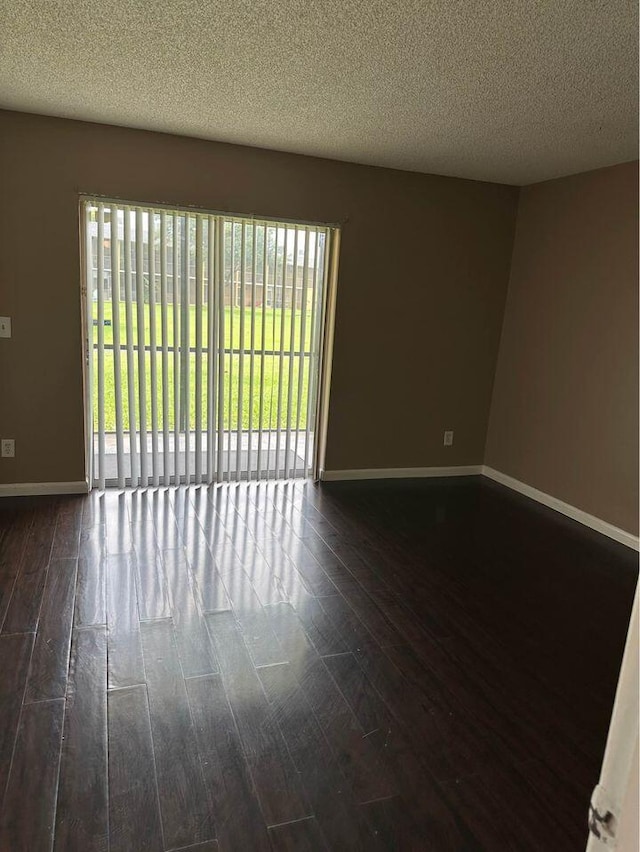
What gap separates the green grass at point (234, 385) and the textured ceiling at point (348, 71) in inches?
50.2

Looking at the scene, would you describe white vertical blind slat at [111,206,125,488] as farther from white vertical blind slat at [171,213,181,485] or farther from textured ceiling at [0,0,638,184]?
textured ceiling at [0,0,638,184]

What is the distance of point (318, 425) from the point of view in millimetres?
4539

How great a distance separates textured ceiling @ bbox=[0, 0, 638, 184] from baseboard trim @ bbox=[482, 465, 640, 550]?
2.34m

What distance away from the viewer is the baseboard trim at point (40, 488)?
382 cm

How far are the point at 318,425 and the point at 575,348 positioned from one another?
1986mm

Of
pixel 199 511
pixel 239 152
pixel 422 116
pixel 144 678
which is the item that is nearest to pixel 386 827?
pixel 144 678

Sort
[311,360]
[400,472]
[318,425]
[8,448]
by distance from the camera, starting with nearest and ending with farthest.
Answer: [8,448]
[311,360]
[318,425]
[400,472]

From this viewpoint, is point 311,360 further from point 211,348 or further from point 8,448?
point 8,448

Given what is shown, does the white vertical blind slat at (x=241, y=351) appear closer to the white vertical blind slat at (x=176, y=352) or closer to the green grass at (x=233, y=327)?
the green grass at (x=233, y=327)

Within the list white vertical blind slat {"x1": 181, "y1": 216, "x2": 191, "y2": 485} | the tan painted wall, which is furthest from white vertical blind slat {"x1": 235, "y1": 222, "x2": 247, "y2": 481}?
white vertical blind slat {"x1": 181, "y1": 216, "x2": 191, "y2": 485}

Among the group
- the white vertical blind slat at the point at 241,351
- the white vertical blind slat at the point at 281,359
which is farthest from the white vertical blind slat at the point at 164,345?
the white vertical blind slat at the point at 281,359

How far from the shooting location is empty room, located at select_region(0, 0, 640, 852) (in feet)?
5.70

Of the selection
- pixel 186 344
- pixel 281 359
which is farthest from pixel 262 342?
pixel 186 344

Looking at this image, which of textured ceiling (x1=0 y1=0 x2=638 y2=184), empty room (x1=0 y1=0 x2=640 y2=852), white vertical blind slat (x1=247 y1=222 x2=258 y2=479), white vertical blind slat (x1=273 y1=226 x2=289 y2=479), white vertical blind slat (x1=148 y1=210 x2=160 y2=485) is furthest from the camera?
white vertical blind slat (x1=273 y1=226 x2=289 y2=479)
